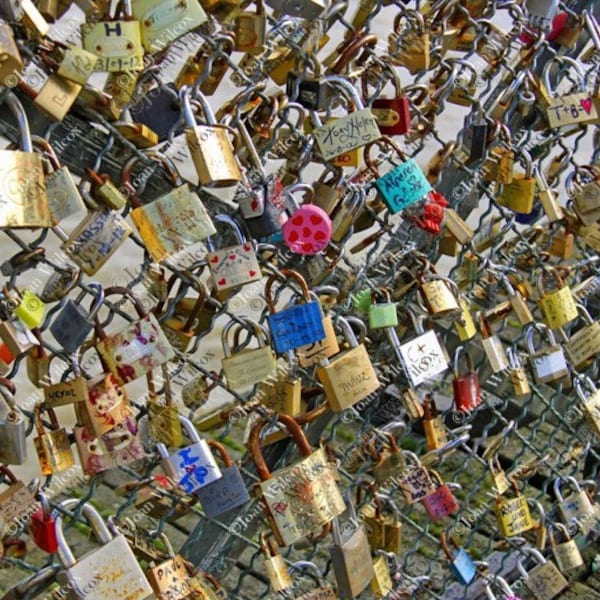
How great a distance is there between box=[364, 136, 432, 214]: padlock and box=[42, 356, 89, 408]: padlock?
56 cm

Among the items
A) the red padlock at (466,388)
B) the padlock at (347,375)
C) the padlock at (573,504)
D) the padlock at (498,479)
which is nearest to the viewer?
the padlock at (347,375)

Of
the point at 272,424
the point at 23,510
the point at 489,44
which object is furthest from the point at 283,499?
the point at 489,44

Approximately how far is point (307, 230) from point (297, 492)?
36 centimetres

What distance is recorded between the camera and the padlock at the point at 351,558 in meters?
1.60

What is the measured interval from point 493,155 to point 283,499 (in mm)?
824

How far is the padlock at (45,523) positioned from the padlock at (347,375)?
437 millimetres

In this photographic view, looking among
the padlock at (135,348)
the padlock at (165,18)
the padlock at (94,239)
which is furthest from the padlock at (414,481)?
the padlock at (165,18)

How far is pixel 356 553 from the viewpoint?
1.63 m

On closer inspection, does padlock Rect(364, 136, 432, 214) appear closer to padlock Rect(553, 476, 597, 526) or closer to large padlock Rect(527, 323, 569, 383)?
large padlock Rect(527, 323, 569, 383)

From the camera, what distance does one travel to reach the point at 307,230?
1502 mm

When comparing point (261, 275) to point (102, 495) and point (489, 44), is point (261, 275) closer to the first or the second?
point (489, 44)

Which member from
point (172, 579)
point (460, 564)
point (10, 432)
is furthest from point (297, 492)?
point (460, 564)

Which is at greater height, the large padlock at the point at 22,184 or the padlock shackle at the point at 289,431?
the large padlock at the point at 22,184

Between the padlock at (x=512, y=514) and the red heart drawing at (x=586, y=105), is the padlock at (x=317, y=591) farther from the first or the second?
the red heart drawing at (x=586, y=105)
